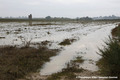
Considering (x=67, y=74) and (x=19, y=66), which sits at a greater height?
(x=19, y=66)

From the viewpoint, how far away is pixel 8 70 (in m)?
6.90

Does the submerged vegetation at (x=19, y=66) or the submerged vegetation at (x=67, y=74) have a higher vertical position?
the submerged vegetation at (x=19, y=66)

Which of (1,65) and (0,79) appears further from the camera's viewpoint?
(1,65)

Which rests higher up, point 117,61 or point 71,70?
point 117,61

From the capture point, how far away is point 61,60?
9633 mm

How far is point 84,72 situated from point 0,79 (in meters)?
3.32

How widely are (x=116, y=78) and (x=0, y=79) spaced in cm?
393

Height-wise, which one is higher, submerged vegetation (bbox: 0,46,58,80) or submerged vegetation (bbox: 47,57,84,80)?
submerged vegetation (bbox: 0,46,58,80)

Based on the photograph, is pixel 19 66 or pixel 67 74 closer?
pixel 67 74

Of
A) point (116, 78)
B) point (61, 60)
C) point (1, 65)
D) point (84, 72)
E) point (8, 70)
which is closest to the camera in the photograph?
point (116, 78)

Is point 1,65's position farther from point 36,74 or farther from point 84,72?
point 84,72

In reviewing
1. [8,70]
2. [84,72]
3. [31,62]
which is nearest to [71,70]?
[84,72]

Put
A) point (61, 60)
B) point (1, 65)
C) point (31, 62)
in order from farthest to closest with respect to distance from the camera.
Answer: point (61, 60), point (31, 62), point (1, 65)

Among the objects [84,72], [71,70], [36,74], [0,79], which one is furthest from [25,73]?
[84,72]
